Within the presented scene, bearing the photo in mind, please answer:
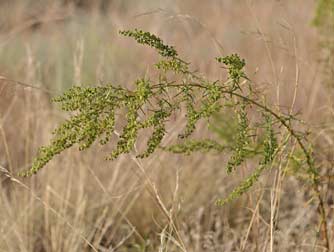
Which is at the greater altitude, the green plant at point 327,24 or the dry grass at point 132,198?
the green plant at point 327,24

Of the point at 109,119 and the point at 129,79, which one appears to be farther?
the point at 129,79

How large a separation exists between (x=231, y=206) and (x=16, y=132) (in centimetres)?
128

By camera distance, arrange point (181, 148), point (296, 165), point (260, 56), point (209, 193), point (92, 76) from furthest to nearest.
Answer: point (260, 56) → point (92, 76) → point (209, 193) → point (181, 148) → point (296, 165)

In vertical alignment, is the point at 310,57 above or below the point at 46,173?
above

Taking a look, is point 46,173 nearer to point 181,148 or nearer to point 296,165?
point 181,148

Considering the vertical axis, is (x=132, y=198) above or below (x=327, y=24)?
below

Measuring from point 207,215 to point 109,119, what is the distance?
165cm

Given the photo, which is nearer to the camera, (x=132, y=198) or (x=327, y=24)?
(x=327, y=24)

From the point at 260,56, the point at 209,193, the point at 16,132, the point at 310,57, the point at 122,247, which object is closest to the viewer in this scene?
the point at 122,247

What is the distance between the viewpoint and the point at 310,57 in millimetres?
4133

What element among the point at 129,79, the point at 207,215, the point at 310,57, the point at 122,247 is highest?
the point at 310,57

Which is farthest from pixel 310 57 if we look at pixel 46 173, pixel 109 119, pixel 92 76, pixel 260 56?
pixel 109 119

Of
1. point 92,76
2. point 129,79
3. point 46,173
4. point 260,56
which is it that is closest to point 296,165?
point 46,173

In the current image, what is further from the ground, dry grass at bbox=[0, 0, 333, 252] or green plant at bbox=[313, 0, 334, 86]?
green plant at bbox=[313, 0, 334, 86]
